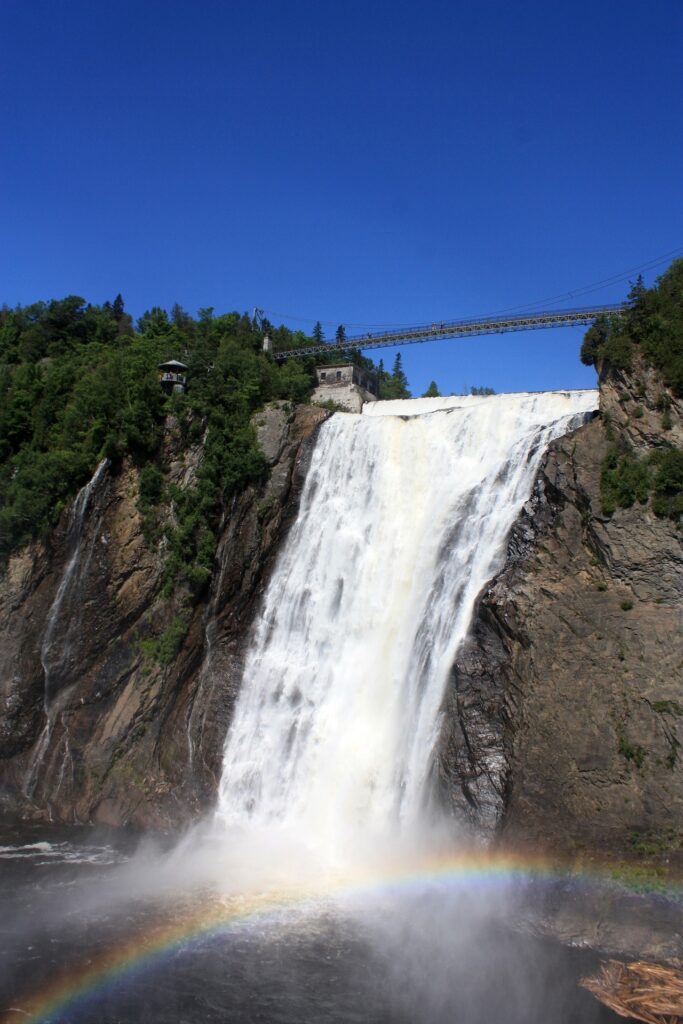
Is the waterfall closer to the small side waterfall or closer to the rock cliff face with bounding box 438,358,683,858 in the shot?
the rock cliff face with bounding box 438,358,683,858

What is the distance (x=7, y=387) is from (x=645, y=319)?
116 ft

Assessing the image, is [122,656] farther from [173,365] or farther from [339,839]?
[173,365]

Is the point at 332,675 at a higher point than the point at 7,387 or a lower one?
lower

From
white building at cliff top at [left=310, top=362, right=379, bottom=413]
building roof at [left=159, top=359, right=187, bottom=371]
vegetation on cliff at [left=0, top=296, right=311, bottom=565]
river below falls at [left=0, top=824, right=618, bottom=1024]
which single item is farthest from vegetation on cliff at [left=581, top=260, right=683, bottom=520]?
building roof at [left=159, top=359, right=187, bottom=371]

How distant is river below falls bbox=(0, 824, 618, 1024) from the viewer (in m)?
15.9

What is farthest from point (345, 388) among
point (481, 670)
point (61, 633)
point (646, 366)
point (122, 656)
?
point (481, 670)

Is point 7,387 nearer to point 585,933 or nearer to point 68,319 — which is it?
point 68,319

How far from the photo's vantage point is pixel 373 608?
2783 cm

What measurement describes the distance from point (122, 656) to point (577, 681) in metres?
18.4

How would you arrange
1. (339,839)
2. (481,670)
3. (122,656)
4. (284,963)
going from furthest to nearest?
1. (122,656)
2. (339,839)
3. (481,670)
4. (284,963)

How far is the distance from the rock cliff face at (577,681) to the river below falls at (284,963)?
109 inches

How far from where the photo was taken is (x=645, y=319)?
A: 26.2 m

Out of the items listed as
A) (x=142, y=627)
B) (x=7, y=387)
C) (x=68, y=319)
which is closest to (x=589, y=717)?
(x=142, y=627)

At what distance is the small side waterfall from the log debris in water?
21220 mm
